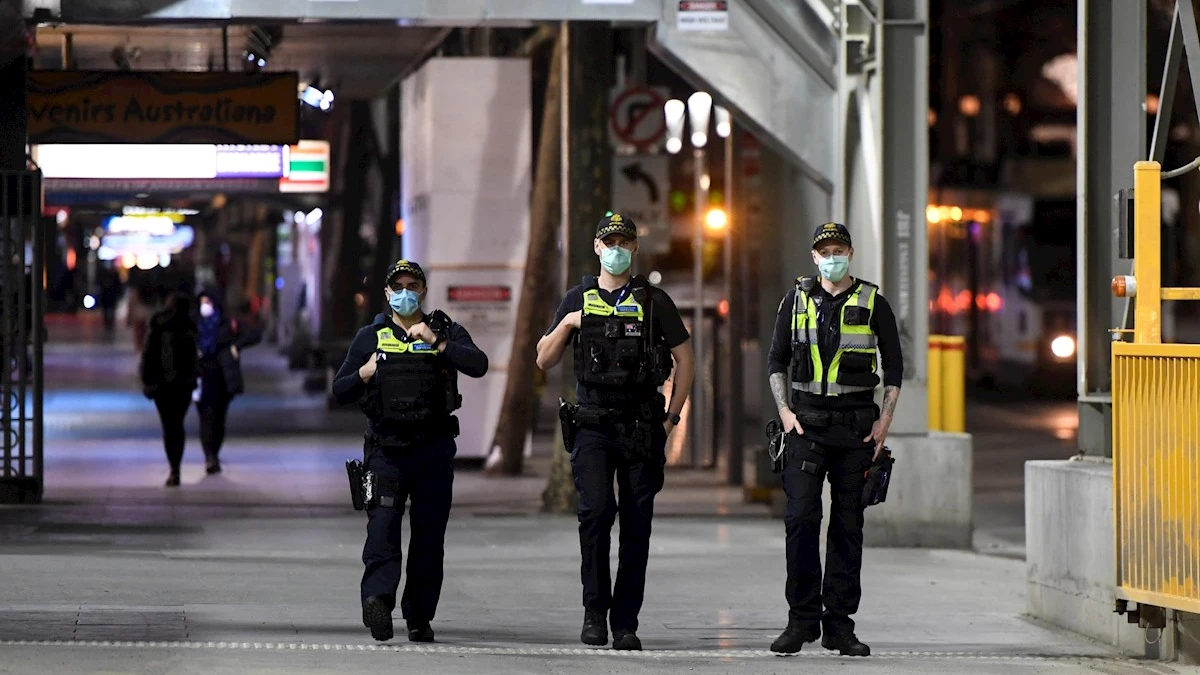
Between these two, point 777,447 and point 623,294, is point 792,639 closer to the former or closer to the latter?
point 777,447

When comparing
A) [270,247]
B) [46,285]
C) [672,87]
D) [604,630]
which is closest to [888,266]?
[604,630]

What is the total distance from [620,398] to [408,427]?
0.96m

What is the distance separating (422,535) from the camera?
938 centimetres

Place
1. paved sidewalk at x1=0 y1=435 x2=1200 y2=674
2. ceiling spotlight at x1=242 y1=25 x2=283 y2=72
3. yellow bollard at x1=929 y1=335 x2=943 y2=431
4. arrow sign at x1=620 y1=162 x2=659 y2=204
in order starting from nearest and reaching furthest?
paved sidewalk at x1=0 y1=435 x2=1200 y2=674 < yellow bollard at x1=929 y1=335 x2=943 y2=431 < ceiling spotlight at x1=242 y1=25 x2=283 y2=72 < arrow sign at x1=620 y1=162 x2=659 y2=204

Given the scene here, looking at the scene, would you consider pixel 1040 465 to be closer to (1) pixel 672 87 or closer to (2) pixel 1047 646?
(2) pixel 1047 646

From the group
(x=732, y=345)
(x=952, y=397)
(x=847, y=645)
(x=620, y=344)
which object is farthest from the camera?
(x=732, y=345)

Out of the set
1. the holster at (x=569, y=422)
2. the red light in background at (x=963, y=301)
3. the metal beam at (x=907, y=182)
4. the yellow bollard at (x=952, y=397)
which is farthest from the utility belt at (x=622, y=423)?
the red light in background at (x=963, y=301)

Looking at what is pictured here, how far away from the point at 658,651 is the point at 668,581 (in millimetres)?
2886

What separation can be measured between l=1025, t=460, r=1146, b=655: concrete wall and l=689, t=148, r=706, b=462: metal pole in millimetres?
8794

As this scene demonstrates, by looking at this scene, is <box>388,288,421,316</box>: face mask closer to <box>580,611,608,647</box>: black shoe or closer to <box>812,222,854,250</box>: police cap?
<box>580,611,608,647</box>: black shoe

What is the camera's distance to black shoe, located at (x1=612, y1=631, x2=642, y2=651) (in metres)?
9.27

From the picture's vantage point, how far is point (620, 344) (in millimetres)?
9016

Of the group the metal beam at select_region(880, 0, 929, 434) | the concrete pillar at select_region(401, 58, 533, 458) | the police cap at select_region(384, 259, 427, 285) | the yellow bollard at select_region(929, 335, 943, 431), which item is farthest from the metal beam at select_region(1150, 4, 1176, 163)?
the concrete pillar at select_region(401, 58, 533, 458)

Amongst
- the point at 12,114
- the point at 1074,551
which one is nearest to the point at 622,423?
the point at 1074,551
